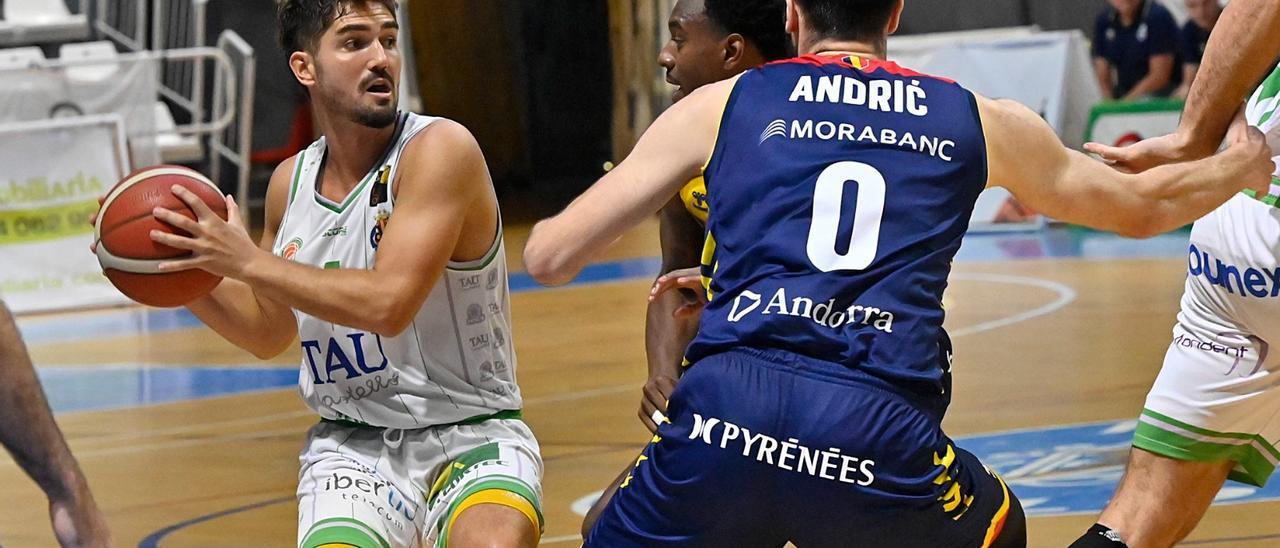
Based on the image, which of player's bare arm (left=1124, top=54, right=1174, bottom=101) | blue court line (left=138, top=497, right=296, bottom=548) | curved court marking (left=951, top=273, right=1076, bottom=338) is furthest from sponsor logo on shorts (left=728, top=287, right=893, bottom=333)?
player's bare arm (left=1124, top=54, right=1174, bottom=101)

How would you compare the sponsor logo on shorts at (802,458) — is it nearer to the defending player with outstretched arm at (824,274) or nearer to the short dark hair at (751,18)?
the defending player with outstretched arm at (824,274)

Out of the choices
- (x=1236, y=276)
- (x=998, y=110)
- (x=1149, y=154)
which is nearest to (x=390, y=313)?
(x=998, y=110)

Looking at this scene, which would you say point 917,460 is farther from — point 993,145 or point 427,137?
point 427,137

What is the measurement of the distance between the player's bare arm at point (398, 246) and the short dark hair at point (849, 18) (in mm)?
1016

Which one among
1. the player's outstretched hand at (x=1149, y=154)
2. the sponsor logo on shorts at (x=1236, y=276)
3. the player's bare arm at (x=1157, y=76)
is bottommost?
the player's bare arm at (x=1157, y=76)

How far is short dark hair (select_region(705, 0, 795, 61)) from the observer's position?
3.96 m

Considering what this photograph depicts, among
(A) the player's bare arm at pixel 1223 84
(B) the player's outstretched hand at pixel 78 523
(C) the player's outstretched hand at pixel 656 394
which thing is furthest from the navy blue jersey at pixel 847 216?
(B) the player's outstretched hand at pixel 78 523

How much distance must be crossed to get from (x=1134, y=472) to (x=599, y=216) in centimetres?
173

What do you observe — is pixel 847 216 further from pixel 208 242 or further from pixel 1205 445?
pixel 1205 445

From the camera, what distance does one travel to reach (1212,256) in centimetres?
370

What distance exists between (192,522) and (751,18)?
2837 mm

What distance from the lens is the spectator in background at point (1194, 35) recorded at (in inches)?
511

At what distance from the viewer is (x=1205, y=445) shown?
3785 millimetres

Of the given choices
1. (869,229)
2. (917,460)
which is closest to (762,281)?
(869,229)
